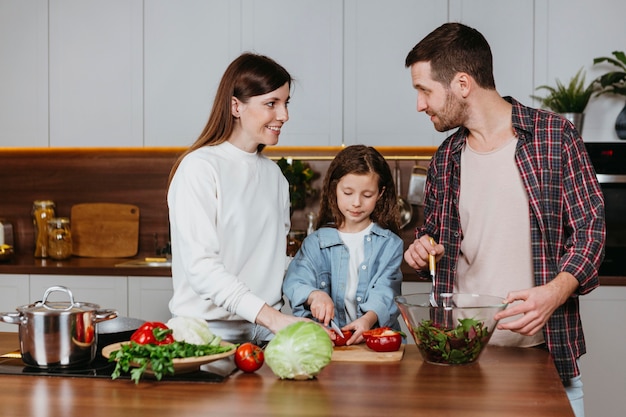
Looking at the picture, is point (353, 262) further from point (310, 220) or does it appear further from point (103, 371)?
point (310, 220)

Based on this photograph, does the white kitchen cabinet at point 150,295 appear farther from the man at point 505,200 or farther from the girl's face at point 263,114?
the man at point 505,200

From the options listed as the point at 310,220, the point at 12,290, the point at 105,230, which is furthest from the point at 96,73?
the point at 310,220

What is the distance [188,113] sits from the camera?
13.5ft

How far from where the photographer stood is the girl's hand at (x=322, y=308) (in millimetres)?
2186

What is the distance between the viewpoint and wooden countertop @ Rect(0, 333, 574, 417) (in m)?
1.52

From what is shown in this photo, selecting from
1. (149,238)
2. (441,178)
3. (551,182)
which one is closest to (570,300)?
(551,182)

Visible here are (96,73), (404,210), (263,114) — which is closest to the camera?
(263,114)

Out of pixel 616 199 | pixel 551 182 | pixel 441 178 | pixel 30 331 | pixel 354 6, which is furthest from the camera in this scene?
pixel 354 6

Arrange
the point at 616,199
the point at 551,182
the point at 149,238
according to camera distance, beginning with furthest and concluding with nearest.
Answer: the point at 149,238 → the point at 616,199 → the point at 551,182

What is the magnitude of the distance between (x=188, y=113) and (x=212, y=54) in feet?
1.04

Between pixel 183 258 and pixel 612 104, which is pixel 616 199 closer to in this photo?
pixel 612 104

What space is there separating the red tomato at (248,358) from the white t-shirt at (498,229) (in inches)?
27.6

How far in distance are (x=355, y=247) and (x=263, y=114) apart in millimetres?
520

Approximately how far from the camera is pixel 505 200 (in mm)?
2158
